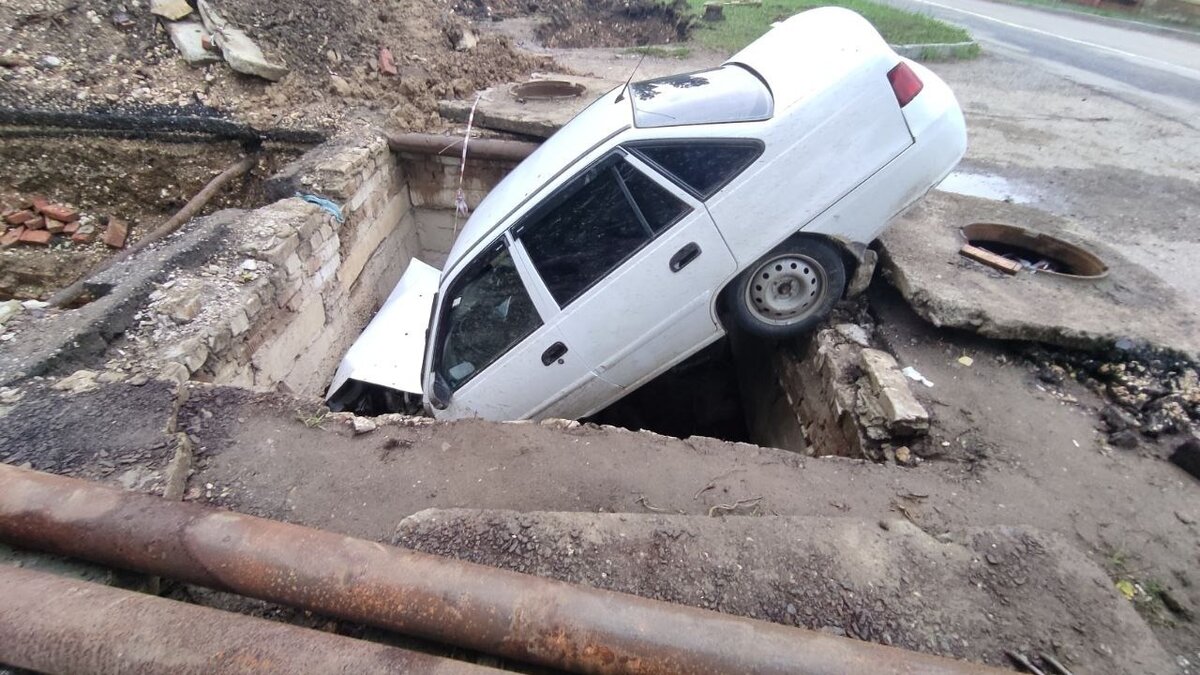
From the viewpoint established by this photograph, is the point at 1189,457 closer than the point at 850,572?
No

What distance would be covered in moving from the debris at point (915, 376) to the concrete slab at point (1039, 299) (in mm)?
358

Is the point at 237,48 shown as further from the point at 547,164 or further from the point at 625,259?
the point at 625,259

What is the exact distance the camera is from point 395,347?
4.43 meters

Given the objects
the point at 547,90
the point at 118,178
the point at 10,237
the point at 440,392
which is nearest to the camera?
the point at 440,392

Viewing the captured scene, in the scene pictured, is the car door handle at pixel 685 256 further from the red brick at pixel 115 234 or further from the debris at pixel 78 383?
the red brick at pixel 115 234

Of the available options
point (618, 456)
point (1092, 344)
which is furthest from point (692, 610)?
point (1092, 344)

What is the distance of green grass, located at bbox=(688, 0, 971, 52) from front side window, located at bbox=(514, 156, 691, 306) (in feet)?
27.2

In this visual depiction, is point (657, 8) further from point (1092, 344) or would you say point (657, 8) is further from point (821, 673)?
point (821, 673)

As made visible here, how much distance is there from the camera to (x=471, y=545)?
2.33 m

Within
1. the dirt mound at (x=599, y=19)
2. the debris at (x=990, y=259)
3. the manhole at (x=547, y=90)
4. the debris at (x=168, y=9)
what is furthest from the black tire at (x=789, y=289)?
the dirt mound at (x=599, y=19)

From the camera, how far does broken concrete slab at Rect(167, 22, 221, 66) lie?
19.9 feet

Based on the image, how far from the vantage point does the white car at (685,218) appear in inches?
129

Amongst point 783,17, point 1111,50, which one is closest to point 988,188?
point 783,17

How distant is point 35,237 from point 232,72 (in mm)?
2455
